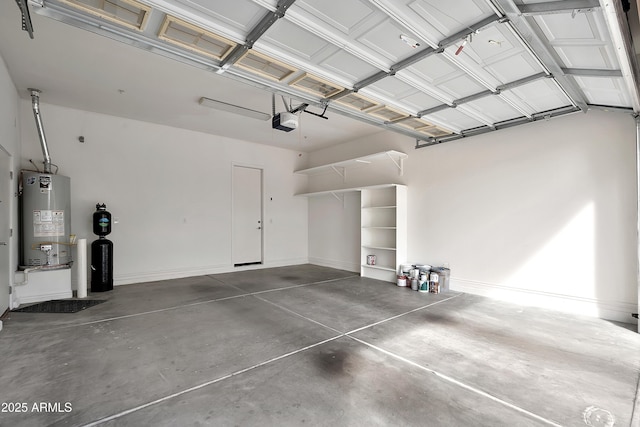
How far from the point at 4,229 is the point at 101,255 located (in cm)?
149

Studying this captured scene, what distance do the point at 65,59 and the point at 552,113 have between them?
6.43m

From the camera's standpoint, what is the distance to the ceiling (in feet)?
7.23

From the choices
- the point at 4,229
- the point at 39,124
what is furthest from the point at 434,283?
the point at 39,124

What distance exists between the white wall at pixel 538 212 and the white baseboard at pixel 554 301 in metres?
0.01

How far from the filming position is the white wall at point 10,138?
3.57m

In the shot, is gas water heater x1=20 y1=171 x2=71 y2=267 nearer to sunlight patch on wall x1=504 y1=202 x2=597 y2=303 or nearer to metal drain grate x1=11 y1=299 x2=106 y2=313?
metal drain grate x1=11 y1=299 x2=106 y2=313

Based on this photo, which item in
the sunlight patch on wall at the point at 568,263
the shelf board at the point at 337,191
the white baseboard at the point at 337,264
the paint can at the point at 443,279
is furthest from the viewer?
the white baseboard at the point at 337,264

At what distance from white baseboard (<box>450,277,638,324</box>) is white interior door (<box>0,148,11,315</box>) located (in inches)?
265

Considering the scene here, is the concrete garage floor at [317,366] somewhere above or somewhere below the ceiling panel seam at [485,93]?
below

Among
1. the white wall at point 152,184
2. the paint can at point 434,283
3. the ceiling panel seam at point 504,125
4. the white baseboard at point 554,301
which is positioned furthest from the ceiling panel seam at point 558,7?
the white wall at point 152,184

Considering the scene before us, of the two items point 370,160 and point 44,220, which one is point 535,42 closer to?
point 370,160

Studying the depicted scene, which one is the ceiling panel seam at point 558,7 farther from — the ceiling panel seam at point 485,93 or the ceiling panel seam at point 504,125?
the ceiling panel seam at point 504,125

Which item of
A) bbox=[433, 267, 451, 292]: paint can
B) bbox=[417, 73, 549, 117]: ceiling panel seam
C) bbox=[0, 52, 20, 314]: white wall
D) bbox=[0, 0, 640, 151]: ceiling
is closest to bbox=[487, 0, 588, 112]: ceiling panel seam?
bbox=[0, 0, 640, 151]: ceiling

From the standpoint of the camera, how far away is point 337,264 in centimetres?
757
